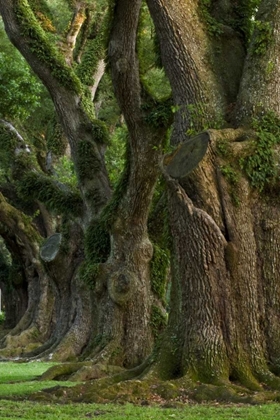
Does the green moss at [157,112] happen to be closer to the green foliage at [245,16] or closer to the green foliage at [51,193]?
the green foliage at [245,16]

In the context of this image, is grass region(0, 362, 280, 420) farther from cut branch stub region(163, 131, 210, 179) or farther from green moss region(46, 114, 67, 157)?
green moss region(46, 114, 67, 157)

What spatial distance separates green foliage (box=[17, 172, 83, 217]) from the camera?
21469 mm

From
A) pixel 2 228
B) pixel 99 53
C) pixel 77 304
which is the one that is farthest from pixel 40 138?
pixel 77 304

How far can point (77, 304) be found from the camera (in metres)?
22.5

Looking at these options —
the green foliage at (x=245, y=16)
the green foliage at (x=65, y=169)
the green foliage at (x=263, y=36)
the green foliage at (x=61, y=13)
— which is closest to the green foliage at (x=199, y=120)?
the green foliage at (x=263, y=36)

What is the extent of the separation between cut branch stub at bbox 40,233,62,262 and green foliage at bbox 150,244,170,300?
15.9 ft

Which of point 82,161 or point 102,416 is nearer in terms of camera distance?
point 102,416

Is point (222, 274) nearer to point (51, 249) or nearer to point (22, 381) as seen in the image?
point (22, 381)

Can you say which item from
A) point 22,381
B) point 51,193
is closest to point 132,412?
point 22,381

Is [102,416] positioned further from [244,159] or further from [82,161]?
[82,161]

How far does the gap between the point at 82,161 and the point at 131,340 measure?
4601 mm

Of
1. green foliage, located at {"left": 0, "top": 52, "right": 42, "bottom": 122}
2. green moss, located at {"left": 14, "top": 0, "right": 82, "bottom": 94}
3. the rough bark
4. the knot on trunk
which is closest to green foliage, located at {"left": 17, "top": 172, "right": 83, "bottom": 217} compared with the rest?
green foliage, located at {"left": 0, "top": 52, "right": 42, "bottom": 122}

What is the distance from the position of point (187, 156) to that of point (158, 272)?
25.3 feet

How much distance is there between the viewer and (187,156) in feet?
38.5
